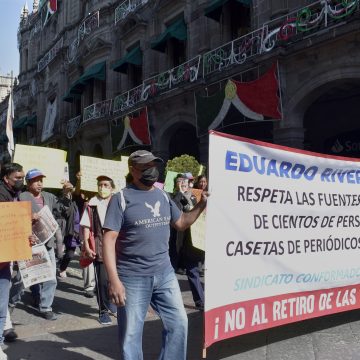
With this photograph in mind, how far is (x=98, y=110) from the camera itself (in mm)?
21547

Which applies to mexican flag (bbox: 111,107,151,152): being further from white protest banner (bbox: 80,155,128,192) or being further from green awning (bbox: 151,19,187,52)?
white protest banner (bbox: 80,155,128,192)

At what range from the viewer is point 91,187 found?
266 inches

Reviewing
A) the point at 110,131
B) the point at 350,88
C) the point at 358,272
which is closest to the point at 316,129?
the point at 350,88

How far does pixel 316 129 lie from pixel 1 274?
11.9 metres

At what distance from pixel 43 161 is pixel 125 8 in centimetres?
1535

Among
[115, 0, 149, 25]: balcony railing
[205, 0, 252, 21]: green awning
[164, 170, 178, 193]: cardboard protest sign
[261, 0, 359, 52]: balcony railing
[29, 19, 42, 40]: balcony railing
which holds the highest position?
[29, 19, 42, 40]: balcony railing

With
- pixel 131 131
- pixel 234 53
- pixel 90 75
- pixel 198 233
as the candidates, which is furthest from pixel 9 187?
pixel 90 75

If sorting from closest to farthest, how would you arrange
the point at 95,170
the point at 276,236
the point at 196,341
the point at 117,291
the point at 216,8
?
1. the point at 117,291
2. the point at 276,236
3. the point at 196,341
4. the point at 95,170
5. the point at 216,8

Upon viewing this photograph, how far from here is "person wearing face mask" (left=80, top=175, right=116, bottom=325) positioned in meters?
4.99

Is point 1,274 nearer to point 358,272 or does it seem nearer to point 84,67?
point 358,272

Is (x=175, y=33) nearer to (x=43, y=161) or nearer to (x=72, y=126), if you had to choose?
(x=72, y=126)

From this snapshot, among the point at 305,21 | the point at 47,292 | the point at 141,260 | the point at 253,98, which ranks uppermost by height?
the point at 305,21

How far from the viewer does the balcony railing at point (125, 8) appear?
20039 millimetres

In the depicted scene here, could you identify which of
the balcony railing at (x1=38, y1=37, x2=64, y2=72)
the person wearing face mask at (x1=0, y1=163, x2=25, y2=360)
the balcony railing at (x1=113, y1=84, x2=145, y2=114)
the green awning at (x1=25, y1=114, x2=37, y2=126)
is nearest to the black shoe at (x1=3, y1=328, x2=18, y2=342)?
the person wearing face mask at (x1=0, y1=163, x2=25, y2=360)
